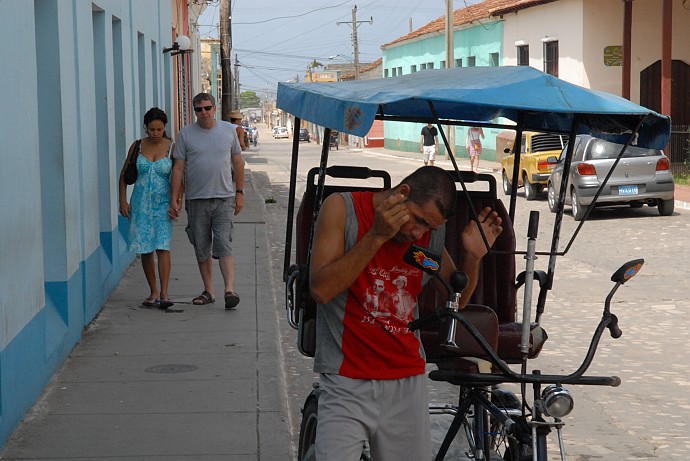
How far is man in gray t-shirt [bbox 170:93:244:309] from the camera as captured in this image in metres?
9.69

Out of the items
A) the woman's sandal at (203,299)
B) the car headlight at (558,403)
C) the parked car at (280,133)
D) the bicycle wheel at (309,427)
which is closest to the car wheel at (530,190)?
the woman's sandal at (203,299)

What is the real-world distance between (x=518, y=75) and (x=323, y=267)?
1139 mm

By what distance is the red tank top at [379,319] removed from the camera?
13.2 ft

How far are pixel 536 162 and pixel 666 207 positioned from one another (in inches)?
172

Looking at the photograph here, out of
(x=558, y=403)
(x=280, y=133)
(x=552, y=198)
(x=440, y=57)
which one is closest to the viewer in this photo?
(x=558, y=403)

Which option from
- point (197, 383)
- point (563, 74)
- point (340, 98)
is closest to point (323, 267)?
point (340, 98)

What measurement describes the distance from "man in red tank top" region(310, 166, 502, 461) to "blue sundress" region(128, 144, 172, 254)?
5.79 meters

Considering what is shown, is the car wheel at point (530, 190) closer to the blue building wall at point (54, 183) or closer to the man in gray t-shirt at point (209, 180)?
the blue building wall at point (54, 183)

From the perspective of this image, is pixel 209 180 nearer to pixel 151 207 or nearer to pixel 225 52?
pixel 151 207

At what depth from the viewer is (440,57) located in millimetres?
47625

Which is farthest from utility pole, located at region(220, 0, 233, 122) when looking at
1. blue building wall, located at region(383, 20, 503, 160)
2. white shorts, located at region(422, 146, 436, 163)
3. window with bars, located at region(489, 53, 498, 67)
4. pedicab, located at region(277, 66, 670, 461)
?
pedicab, located at region(277, 66, 670, 461)

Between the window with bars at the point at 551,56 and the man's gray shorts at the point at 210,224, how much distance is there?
24.8 m

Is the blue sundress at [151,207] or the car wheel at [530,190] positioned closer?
the blue sundress at [151,207]

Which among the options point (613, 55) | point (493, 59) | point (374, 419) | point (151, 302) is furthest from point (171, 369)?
point (493, 59)
